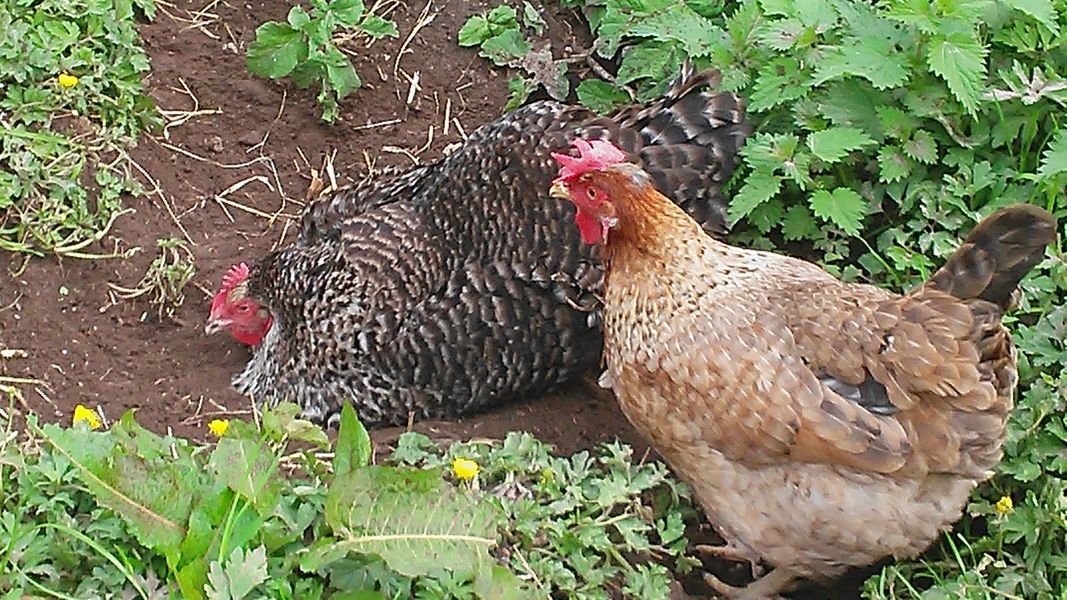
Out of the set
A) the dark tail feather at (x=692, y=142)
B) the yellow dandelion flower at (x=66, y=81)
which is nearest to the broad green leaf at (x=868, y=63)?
the dark tail feather at (x=692, y=142)

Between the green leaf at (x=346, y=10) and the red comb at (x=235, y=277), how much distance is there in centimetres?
104

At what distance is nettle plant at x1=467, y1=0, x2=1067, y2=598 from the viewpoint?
3.41 m

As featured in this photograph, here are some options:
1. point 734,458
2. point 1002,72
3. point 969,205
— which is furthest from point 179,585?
point 1002,72

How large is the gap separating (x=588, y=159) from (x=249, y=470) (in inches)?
48.6

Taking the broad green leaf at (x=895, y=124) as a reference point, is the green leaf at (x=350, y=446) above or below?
below

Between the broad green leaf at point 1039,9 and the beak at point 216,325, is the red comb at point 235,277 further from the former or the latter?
the broad green leaf at point 1039,9

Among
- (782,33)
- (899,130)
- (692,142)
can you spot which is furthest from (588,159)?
(899,130)

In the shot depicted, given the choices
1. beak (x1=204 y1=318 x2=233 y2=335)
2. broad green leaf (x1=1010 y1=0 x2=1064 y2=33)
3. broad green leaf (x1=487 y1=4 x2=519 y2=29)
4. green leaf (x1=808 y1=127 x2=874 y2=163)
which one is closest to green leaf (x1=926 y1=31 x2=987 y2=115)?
broad green leaf (x1=1010 y1=0 x2=1064 y2=33)

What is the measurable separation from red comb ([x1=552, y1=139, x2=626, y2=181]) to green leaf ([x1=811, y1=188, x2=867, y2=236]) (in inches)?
27.4

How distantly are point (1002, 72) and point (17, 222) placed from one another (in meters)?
3.09

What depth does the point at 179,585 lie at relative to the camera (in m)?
2.26

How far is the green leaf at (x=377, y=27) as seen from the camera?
448cm

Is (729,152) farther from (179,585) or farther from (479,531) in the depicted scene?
(179,585)

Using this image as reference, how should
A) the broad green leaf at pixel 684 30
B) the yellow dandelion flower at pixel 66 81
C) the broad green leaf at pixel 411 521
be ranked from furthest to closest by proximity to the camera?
the yellow dandelion flower at pixel 66 81 → the broad green leaf at pixel 684 30 → the broad green leaf at pixel 411 521
